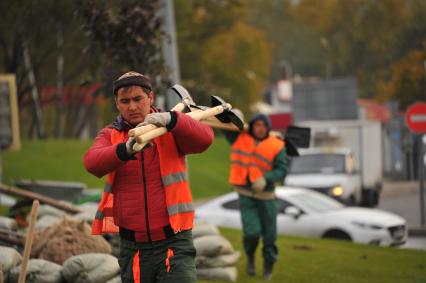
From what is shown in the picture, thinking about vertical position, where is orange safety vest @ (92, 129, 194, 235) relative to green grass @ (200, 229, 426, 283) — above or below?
above

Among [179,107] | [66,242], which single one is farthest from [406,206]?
[179,107]

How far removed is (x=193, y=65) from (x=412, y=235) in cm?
3401

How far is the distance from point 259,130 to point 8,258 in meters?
3.51

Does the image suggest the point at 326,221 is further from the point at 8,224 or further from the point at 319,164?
the point at 319,164

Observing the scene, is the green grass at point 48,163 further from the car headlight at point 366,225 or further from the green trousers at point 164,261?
the green trousers at point 164,261

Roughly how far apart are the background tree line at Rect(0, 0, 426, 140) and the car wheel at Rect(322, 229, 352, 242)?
3.07 m

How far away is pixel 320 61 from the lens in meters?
113

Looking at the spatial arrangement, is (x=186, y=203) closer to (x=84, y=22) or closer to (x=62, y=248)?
(x=62, y=248)

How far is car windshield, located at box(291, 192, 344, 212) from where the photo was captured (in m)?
18.6

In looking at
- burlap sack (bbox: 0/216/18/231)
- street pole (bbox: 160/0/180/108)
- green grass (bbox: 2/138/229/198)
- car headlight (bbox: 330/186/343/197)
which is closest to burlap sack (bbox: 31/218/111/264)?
burlap sack (bbox: 0/216/18/231)

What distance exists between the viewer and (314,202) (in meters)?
19.0

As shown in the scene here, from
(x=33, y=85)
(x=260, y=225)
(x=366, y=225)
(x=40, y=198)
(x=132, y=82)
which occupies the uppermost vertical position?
(x=33, y=85)

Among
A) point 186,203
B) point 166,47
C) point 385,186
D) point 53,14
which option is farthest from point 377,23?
point 186,203

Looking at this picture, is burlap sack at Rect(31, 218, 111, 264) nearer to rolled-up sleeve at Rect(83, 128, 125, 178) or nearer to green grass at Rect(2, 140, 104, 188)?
rolled-up sleeve at Rect(83, 128, 125, 178)
